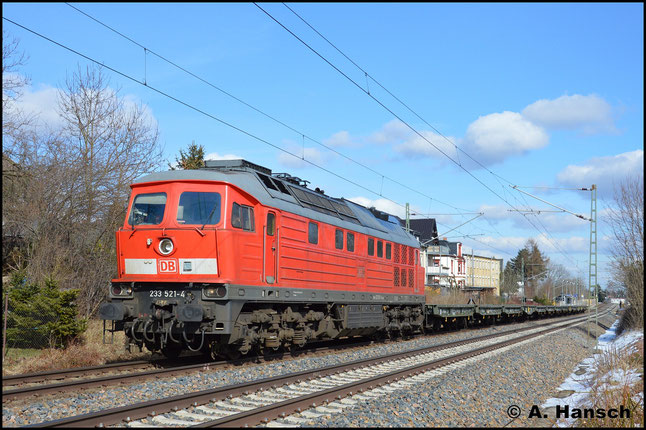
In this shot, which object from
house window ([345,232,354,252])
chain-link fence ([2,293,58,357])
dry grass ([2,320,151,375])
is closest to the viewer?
dry grass ([2,320,151,375])

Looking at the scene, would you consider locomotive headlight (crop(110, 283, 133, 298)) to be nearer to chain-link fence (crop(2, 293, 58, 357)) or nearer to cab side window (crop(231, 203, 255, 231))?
cab side window (crop(231, 203, 255, 231))

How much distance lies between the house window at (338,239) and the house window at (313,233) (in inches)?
49.3

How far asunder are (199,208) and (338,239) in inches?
231

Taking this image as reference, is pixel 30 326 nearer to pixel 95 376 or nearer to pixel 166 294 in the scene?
pixel 95 376

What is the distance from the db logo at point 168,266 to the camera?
41.3 ft

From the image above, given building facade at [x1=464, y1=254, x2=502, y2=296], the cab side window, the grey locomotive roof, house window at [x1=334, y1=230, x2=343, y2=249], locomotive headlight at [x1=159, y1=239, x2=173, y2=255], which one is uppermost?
the grey locomotive roof

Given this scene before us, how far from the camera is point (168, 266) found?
12.6 m

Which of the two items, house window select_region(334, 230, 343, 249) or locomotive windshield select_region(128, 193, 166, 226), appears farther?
house window select_region(334, 230, 343, 249)

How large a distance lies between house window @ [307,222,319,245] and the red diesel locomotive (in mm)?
53

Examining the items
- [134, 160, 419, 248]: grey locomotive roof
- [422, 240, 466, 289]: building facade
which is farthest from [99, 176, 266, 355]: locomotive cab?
[422, 240, 466, 289]: building facade

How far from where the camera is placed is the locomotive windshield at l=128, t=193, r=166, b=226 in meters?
13.0

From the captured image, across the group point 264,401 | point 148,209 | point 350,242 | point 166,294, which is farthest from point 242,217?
point 350,242

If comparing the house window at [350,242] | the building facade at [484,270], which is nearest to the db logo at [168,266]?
the house window at [350,242]

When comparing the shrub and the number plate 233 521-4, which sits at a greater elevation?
the number plate 233 521-4
